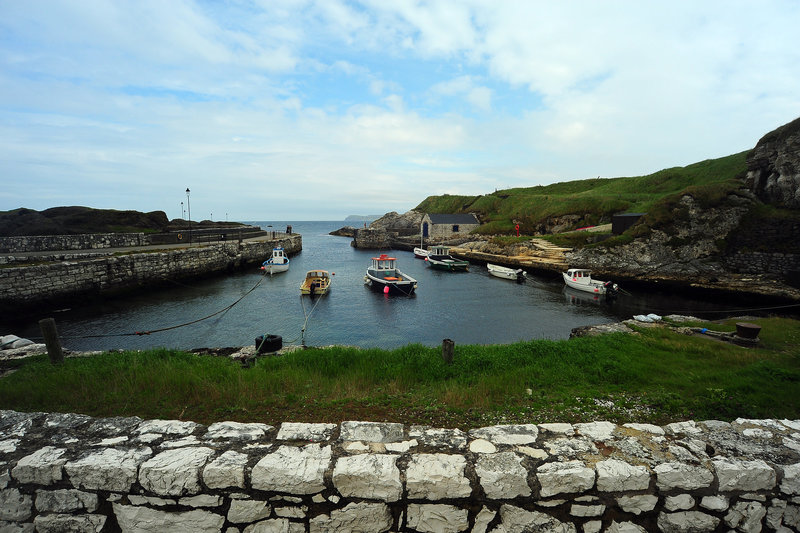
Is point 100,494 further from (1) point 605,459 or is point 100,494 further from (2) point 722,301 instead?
(2) point 722,301

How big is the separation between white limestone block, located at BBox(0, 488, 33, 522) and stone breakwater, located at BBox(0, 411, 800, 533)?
13 millimetres

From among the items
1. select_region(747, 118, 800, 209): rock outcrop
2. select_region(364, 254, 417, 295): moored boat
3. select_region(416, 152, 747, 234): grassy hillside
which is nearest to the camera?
select_region(747, 118, 800, 209): rock outcrop

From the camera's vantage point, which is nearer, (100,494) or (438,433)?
(100,494)

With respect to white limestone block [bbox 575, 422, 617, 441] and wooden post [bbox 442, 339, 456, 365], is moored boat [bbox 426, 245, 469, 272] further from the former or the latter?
white limestone block [bbox 575, 422, 617, 441]

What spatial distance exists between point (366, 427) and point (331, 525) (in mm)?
1065

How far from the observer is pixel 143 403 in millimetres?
5129

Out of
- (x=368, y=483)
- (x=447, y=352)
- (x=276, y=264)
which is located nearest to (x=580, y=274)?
(x=447, y=352)

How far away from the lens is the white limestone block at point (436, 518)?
3.39m

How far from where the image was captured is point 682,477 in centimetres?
354

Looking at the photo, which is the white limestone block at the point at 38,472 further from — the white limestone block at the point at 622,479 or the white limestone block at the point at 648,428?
the white limestone block at the point at 648,428

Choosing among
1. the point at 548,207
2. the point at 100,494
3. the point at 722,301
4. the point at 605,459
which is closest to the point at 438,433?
the point at 605,459

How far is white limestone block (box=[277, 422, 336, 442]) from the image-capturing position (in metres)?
4.02

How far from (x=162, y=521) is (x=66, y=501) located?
1066 millimetres

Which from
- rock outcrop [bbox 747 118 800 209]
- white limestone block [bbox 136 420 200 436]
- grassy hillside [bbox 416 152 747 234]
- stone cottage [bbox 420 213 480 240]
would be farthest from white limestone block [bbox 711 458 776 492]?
stone cottage [bbox 420 213 480 240]
